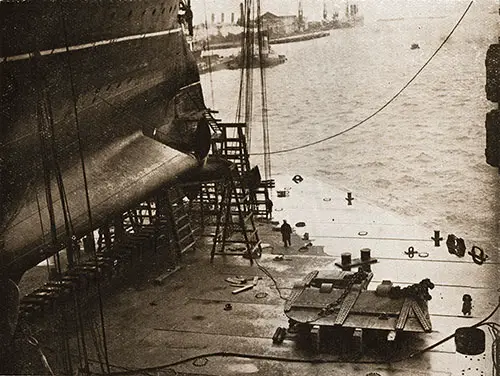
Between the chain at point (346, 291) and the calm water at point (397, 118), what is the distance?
4350 millimetres

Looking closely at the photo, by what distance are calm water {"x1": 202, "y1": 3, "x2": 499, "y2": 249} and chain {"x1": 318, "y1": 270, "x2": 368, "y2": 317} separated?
4.35m

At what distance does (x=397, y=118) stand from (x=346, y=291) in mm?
32418

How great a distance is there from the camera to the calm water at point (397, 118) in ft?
85.7

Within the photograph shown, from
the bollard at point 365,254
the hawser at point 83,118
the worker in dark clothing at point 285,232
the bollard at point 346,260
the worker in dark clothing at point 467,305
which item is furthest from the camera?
the worker in dark clothing at point 285,232

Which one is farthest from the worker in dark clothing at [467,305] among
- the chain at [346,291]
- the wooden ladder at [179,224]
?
the wooden ladder at [179,224]

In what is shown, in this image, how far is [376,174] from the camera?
3005cm

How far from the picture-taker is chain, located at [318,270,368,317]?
29.1 ft

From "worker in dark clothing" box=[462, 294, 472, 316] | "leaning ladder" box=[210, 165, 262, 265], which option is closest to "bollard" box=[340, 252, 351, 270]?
"leaning ladder" box=[210, 165, 262, 265]

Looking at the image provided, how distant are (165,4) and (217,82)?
27.5 meters

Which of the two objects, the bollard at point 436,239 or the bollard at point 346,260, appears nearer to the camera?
the bollard at point 346,260

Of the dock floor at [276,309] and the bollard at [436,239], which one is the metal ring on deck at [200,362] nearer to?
the dock floor at [276,309]

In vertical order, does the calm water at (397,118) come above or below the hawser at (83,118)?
below

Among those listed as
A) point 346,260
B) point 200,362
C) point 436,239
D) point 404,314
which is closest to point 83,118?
point 200,362

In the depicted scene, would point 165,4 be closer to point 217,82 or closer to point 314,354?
point 314,354
